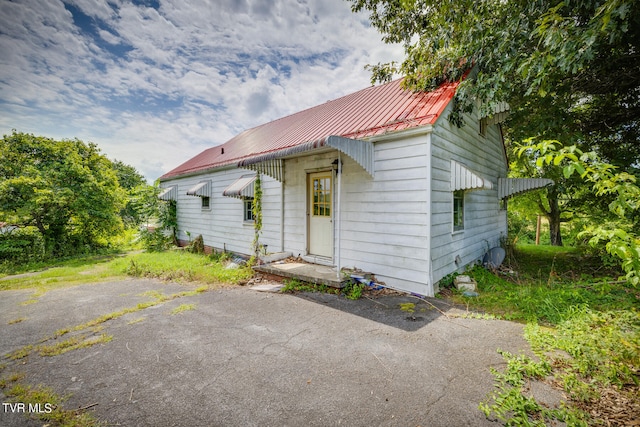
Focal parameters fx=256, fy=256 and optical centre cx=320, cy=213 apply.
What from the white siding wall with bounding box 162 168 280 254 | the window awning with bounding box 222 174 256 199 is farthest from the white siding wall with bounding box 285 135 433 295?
the window awning with bounding box 222 174 256 199

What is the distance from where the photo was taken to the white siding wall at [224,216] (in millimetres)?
8047

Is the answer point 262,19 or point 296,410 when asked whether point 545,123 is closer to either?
point 262,19

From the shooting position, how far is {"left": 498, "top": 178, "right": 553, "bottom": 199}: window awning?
24.0 ft

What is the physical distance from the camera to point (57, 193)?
33.8ft

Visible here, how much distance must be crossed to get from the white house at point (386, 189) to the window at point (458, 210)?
3 cm

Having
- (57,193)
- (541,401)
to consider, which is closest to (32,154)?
(57,193)

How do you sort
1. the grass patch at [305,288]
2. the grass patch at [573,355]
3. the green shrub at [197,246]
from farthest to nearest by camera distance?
the green shrub at [197,246], the grass patch at [305,288], the grass patch at [573,355]

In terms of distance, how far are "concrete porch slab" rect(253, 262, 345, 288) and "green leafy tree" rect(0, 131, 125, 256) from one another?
9672 mm

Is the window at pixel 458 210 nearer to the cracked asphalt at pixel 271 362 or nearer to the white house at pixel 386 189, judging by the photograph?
the white house at pixel 386 189

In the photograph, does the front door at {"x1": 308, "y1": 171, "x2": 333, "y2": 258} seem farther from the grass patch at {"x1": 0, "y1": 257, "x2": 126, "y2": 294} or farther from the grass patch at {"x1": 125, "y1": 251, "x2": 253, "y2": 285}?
the grass patch at {"x1": 0, "y1": 257, "x2": 126, "y2": 294}

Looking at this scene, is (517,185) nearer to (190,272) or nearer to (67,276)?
(190,272)

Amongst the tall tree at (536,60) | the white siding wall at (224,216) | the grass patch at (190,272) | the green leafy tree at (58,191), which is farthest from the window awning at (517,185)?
the green leafy tree at (58,191)

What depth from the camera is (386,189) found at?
5.52 metres

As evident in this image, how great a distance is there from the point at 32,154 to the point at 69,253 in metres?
4.40
